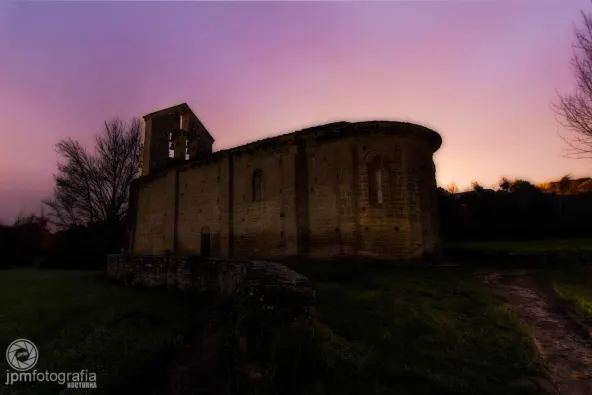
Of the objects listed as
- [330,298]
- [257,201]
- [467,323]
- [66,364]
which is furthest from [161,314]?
[257,201]

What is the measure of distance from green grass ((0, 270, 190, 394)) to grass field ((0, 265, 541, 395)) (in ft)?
0.08

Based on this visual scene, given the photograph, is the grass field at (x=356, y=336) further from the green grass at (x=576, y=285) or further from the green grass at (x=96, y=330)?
the green grass at (x=576, y=285)

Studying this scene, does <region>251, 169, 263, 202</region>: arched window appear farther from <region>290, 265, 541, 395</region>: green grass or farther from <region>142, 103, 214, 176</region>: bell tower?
<region>290, 265, 541, 395</region>: green grass

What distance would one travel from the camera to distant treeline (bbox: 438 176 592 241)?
23.6m

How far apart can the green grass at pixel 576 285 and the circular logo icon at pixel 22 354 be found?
12.3 meters

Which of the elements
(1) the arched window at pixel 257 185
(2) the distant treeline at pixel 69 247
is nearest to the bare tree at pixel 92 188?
(2) the distant treeline at pixel 69 247

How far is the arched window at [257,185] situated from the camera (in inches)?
710

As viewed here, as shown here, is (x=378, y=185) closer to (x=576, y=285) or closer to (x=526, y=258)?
(x=576, y=285)

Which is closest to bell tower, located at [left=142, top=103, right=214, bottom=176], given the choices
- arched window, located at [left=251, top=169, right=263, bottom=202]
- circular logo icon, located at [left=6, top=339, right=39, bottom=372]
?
arched window, located at [left=251, top=169, right=263, bottom=202]

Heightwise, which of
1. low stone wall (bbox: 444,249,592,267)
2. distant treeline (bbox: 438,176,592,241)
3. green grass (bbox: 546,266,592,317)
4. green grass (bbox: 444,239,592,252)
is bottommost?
green grass (bbox: 546,266,592,317)

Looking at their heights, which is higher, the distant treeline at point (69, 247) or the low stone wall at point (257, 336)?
the distant treeline at point (69, 247)

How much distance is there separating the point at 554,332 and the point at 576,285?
5127 millimetres

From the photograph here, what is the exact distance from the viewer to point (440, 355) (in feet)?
19.2

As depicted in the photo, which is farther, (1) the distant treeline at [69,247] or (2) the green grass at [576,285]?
(1) the distant treeline at [69,247]
